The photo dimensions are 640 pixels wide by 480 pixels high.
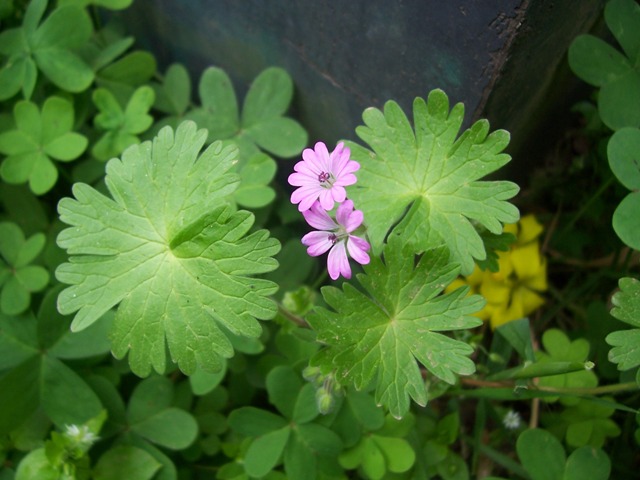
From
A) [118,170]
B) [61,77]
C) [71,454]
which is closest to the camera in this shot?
[118,170]

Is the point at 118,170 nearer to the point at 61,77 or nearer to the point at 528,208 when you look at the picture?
the point at 61,77

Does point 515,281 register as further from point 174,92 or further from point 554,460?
point 174,92

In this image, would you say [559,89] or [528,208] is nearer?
[559,89]

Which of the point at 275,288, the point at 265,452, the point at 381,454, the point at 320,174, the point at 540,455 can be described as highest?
the point at 320,174

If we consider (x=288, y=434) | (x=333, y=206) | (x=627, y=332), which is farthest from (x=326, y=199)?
(x=288, y=434)

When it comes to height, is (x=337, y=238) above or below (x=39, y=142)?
above

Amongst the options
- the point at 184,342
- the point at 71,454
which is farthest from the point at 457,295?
the point at 71,454

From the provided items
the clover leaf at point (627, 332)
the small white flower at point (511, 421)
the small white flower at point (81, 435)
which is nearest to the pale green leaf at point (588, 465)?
the small white flower at point (511, 421)
